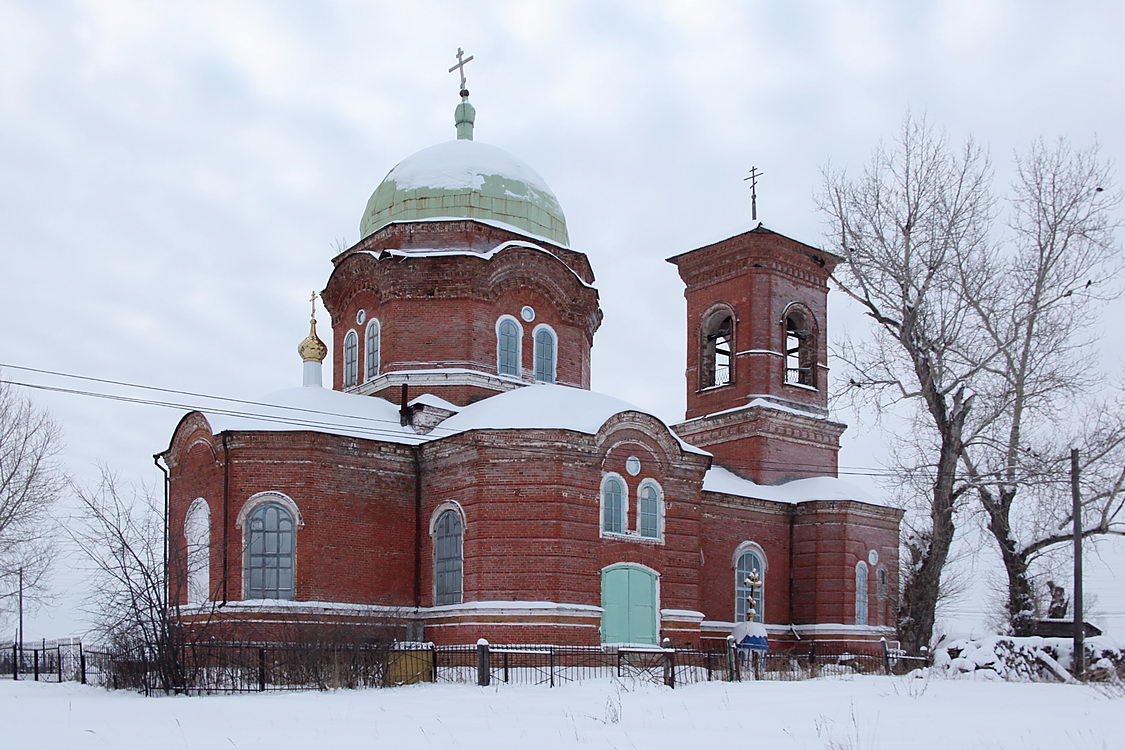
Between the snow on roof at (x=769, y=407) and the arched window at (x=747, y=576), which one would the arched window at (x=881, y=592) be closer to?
the arched window at (x=747, y=576)

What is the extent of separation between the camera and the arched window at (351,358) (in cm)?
2688

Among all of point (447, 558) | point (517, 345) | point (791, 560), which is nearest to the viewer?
point (447, 558)

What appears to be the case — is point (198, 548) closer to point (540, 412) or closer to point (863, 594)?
point (540, 412)

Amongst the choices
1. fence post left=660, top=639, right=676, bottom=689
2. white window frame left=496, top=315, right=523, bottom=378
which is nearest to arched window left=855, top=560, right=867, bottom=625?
white window frame left=496, top=315, right=523, bottom=378

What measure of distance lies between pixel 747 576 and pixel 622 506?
6.21 m

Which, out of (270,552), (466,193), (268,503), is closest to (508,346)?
(466,193)

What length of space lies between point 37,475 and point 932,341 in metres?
22.2

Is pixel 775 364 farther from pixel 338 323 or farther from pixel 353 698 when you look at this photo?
pixel 353 698

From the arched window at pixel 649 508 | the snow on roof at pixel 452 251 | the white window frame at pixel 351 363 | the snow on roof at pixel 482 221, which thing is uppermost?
the snow on roof at pixel 482 221

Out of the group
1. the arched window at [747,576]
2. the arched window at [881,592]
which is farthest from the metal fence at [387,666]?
the arched window at [881,592]

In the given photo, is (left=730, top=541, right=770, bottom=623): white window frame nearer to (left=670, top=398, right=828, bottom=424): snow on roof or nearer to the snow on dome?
(left=670, top=398, right=828, bottom=424): snow on roof

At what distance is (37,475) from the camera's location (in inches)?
1173

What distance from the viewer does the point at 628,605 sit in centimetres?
2167

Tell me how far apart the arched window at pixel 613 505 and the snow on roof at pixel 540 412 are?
1170 mm
